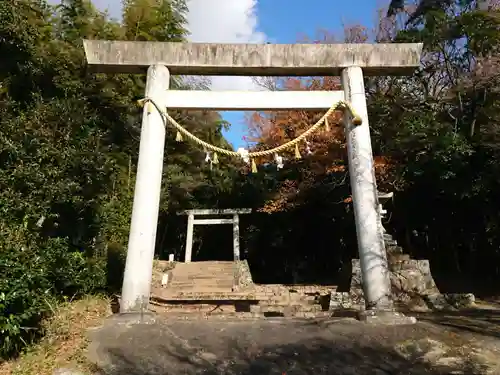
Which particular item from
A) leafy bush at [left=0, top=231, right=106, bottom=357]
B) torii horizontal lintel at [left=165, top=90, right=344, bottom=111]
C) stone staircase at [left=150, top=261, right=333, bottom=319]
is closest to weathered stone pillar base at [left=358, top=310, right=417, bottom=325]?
stone staircase at [left=150, top=261, right=333, bottom=319]

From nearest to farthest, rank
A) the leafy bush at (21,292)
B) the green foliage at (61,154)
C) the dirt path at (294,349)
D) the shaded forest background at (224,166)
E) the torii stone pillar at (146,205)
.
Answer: the dirt path at (294,349), the leafy bush at (21,292), the green foliage at (61,154), the torii stone pillar at (146,205), the shaded forest background at (224,166)

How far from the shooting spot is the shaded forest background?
272 inches

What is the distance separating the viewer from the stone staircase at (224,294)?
9.72 metres

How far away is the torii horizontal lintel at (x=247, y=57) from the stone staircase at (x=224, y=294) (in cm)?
448

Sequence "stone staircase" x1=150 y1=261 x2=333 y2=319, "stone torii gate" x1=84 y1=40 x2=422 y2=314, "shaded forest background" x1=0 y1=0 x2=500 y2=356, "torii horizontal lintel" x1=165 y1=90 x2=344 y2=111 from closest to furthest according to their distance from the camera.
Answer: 1. "stone torii gate" x1=84 y1=40 x2=422 y2=314
2. "torii horizontal lintel" x1=165 y1=90 x2=344 y2=111
3. "shaded forest background" x1=0 y1=0 x2=500 y2=356
4. "stone staircase" x1=150 y1=261 x2=333 y2=319

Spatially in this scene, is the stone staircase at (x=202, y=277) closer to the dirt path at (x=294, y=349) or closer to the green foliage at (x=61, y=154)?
the green foliage at (x=61, y=154)

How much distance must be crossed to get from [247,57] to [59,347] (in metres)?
4.81

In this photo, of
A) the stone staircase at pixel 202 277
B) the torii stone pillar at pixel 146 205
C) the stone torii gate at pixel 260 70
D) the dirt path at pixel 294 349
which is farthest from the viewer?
the stone staircase at pixel 202 277

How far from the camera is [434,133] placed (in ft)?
38.7

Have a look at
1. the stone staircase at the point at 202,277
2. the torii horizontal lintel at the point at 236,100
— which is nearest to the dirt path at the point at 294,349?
the torii horizontal lintel at the point at 236,100

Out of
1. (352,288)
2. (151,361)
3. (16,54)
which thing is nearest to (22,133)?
(16,54)

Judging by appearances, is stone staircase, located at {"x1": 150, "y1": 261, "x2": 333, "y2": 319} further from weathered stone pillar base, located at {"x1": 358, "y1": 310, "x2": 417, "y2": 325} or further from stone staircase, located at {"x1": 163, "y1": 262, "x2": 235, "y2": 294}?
weathered stone pillar base, located at {"x1": 358, "y1": 310, "x2": 417, "y2": 325}

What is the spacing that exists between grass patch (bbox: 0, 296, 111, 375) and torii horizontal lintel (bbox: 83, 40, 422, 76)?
3.85 meters

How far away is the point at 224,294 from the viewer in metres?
11.4
